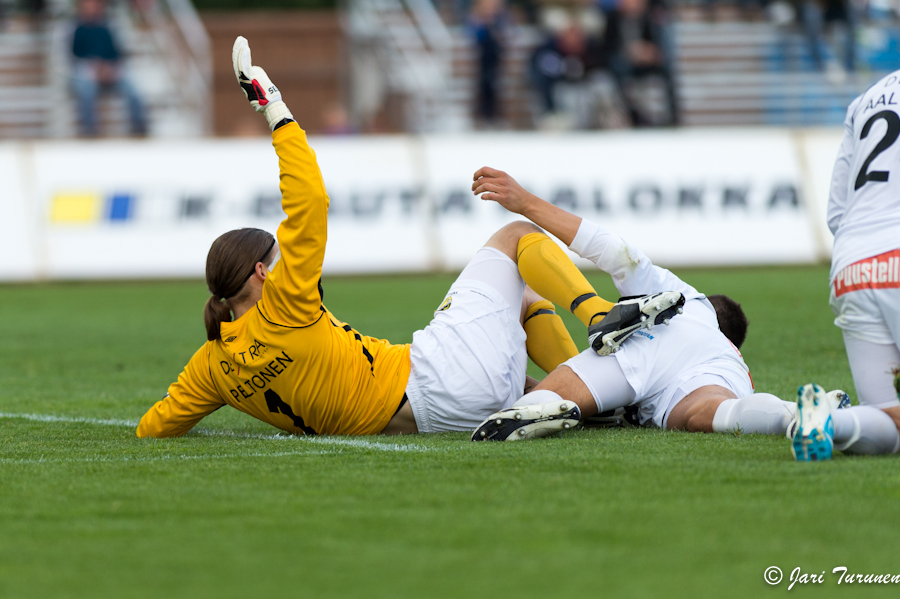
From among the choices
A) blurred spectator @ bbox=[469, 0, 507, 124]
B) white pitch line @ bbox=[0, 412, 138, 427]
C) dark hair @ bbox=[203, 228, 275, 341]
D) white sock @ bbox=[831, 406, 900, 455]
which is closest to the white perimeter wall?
blurred spectator @ bbox=[469, 0, 507, 124]

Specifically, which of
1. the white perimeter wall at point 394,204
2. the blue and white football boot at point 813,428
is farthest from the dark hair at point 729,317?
the white perimeter wall at point 394,204

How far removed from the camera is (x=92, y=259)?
14.6 metres

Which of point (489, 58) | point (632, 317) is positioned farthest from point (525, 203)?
point (489, 58)

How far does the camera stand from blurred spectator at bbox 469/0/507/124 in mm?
18828

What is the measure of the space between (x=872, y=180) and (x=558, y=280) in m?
1.48

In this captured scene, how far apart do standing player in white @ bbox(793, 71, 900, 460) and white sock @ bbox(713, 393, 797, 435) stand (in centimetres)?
42

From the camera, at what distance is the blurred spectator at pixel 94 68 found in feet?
59.0

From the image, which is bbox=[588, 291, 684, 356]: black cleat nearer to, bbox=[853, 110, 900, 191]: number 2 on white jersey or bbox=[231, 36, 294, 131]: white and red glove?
bbox=[853, 110, 900, 191]: number 2 on white jersey

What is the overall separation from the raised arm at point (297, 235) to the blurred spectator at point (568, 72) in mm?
14034

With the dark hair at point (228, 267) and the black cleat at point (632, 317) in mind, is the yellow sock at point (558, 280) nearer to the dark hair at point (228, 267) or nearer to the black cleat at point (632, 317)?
the black cleat at point (632, 317)

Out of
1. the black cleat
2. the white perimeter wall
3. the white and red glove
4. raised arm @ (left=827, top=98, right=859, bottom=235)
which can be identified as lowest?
the white perimeter wall

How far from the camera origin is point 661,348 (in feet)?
15.9

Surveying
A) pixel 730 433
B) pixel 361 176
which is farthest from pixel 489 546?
pixel 361 176

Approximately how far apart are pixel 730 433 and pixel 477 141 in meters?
11.1
